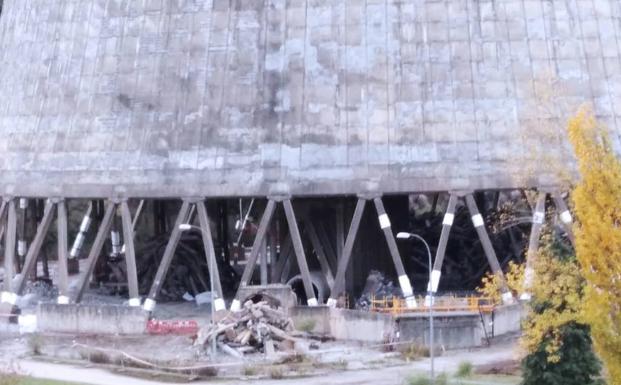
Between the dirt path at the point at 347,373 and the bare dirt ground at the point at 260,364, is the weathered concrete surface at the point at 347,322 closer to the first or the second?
the bare dirt ground at the point at 260,364

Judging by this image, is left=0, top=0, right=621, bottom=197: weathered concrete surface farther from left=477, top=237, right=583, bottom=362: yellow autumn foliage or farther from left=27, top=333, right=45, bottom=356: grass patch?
left=477, top=237, right=583, bottom=362: yellow autumn foliage

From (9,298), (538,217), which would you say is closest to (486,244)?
(538,217)

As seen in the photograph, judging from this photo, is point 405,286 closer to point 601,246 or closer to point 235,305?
point 235,305

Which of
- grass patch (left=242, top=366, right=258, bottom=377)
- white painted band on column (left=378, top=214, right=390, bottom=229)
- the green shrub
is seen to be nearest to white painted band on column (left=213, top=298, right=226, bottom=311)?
the green shrub

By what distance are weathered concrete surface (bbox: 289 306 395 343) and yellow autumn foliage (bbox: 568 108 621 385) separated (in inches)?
949

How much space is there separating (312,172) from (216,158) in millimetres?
4100

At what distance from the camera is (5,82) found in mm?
75750

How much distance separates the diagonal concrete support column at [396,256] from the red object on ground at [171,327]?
26.9ft

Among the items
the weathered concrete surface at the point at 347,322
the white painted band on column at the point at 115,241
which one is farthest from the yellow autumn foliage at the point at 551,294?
the white painted band on column at the point at 115,241

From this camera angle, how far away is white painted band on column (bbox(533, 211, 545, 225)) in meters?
61.7

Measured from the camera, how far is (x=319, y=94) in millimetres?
66312

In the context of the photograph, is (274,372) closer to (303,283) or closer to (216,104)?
(303,283)

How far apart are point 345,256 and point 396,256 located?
6.47 ft

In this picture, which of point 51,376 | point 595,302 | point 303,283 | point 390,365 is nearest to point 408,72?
point 303,283
